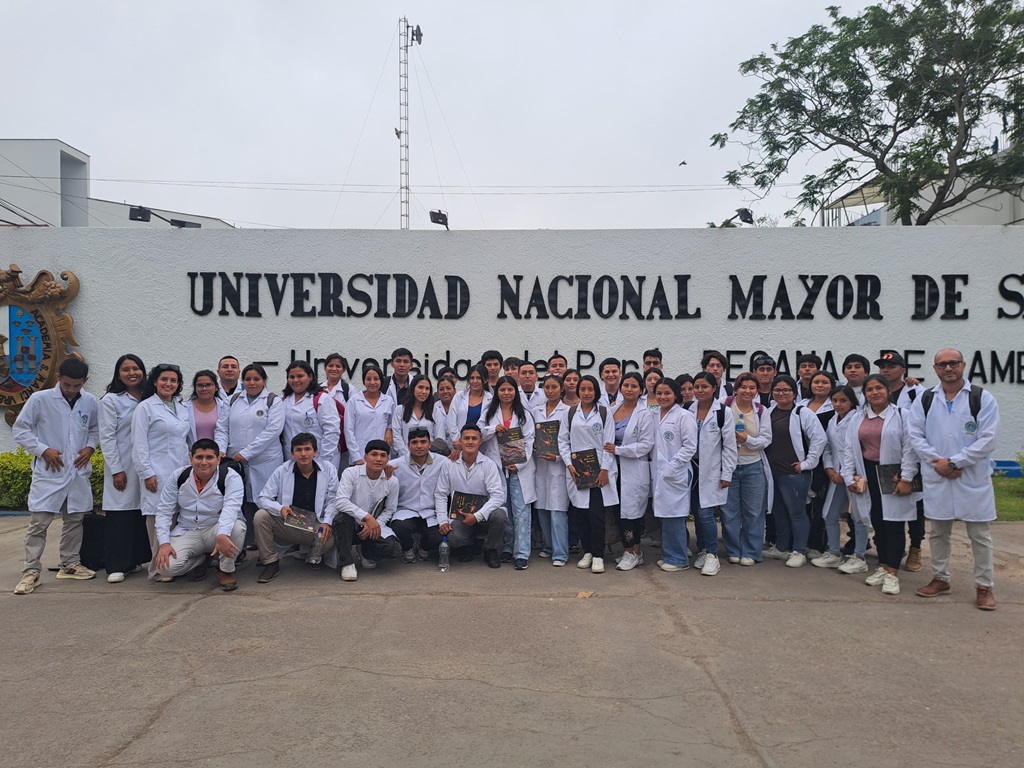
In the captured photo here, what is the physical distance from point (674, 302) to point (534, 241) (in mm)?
1834

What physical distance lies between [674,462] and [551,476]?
3.39 feet

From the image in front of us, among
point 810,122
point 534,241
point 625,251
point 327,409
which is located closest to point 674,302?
point 625,251

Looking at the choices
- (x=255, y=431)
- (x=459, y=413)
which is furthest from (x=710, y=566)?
(x=255, y=431)

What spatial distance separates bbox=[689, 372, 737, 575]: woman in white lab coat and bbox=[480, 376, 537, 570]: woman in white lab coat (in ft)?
4.52

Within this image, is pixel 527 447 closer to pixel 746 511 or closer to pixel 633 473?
pixel 633 473

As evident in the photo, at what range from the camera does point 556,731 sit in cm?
338

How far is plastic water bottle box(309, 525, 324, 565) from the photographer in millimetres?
5938

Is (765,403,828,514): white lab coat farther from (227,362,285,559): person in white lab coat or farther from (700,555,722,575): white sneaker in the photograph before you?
(227,362,285,559): person in white lab coat

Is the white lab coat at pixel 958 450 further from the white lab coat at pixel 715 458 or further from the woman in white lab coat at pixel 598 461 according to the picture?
the woman in white lab coat at pixel 598 461

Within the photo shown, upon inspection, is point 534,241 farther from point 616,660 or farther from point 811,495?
point 616,660

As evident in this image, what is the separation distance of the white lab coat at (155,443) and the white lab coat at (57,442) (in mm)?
393

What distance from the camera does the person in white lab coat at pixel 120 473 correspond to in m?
5.93

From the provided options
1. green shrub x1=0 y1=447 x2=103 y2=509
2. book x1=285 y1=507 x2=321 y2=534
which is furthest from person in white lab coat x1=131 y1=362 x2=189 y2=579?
green shrub x1=0 y1=447 x2=103 y2=509

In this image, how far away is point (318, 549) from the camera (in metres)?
6.00
